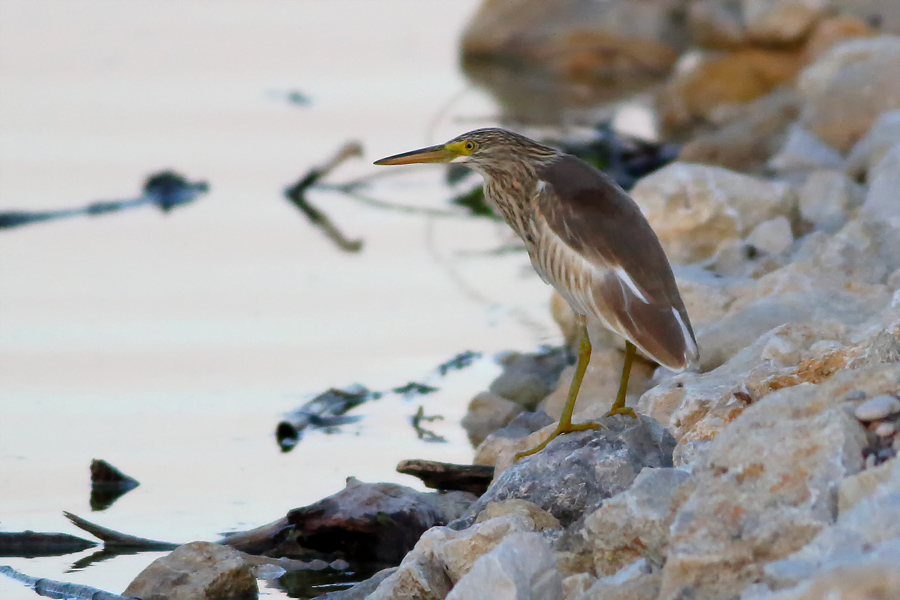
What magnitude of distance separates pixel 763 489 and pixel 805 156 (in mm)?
6766

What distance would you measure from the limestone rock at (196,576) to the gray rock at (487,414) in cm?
185

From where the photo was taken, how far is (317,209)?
10.1m

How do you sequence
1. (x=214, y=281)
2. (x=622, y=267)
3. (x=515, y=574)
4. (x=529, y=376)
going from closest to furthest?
1. (x=515, y=574)
2. (x=622, y=267)
3. (x=529, y=376)
4. (x=214, y=281)

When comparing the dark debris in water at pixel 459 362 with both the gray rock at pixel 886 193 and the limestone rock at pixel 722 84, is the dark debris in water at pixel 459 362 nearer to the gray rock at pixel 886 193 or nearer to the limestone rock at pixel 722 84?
the gray rock at pixel 886 193

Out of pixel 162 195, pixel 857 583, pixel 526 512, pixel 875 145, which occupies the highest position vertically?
pixel 162 195

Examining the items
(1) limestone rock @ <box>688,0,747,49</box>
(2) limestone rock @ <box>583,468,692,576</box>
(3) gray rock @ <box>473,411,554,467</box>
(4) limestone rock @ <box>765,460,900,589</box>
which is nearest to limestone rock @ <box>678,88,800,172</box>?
(1) limestone rock @ <box>688,0,747,49</box>

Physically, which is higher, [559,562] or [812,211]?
[812,211]

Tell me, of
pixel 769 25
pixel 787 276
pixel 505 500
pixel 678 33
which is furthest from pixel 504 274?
pixel 678 33

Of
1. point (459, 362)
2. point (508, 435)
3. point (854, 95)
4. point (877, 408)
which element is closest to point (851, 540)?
point (877, 408)

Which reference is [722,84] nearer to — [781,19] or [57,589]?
[781,19]

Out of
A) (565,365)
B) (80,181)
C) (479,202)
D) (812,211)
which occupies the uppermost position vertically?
(80,181)

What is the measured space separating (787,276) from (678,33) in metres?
10.0

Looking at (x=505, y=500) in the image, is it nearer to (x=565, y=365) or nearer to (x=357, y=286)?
(x=565, y=365)

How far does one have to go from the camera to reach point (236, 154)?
440 inches
